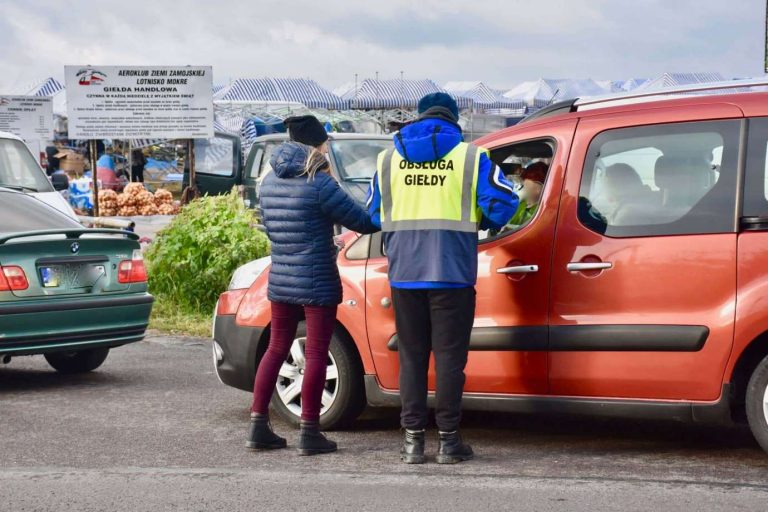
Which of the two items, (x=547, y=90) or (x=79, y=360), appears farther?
(x=547, y=90)

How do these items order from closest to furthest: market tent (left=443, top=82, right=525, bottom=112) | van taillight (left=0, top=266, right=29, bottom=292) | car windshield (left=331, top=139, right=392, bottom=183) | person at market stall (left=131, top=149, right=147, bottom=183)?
1. van taillight (left=0, top=266, right=29, bottom=292)
2. car windshield (left=331, top=139, right=392, bottom=183)
3. person at market stall (left=131, top=149, right=147, bottom=183)
4. market tent (left=443, top=82, right=525, bottom=112)

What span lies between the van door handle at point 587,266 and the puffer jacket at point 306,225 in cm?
98

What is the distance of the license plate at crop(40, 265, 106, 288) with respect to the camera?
316 inches

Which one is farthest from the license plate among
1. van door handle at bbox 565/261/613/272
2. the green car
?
van door handle at bbox 565/261/613/272

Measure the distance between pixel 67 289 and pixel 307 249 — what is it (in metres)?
2.79

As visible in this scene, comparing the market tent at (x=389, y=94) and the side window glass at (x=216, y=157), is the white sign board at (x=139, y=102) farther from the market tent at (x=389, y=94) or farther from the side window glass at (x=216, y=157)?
the market tent at (x=389, y=94)

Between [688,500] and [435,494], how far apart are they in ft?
3.47

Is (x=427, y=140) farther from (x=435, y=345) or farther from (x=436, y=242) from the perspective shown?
(x=435, y=345)

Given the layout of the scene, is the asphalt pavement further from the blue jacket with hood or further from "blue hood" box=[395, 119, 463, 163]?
"blue hood" box=[395, 119, 463, 163]

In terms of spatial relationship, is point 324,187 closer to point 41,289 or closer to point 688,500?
point 688,500

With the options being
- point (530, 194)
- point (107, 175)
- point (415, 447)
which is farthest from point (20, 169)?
point (107, 175)

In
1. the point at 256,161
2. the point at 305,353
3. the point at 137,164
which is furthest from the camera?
the point at 137,164

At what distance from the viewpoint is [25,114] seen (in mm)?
22250

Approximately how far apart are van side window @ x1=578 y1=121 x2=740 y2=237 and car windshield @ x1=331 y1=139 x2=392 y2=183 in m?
8.09
